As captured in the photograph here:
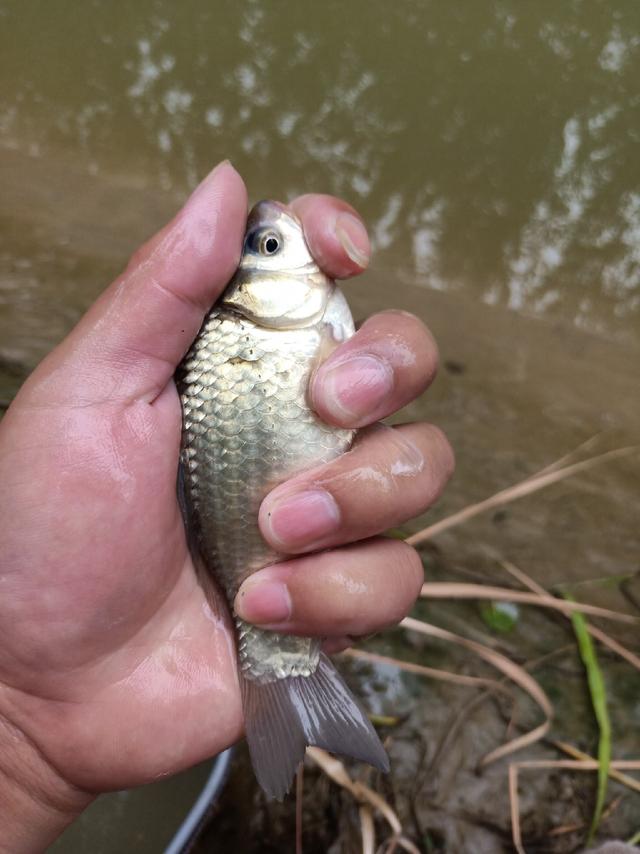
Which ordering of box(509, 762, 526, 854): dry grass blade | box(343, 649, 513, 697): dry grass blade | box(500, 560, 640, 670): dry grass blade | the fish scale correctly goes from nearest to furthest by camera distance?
the fish scale < box(509, 762, 526, 854): dry grass blade < box(343, 649, 513, 697): dry grass blade < box(500, 560, 640, 670): dry grass blade

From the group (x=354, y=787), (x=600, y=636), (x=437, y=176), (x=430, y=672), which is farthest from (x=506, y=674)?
(x=437, y=176)

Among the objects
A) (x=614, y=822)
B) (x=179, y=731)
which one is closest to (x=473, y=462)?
(x=614, y=822)

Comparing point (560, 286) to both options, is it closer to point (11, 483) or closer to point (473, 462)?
point (473, 462)

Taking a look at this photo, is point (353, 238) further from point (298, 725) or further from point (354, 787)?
point (354, 787)

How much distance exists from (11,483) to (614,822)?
1.95 meters

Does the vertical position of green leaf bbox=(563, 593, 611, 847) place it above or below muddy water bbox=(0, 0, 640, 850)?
below

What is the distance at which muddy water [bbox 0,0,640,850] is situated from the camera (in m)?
3.17

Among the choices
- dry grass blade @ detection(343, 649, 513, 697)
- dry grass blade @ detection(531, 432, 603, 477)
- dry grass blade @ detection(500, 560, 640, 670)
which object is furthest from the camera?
dry grass blade @ detection(531, 432, 603, 477)

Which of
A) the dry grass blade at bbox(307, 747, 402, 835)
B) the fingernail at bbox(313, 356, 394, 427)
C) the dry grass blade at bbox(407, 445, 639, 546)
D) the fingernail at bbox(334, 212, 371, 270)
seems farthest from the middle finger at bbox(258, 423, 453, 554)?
the dry grass blade at bbox(407, 445, 639, 546)

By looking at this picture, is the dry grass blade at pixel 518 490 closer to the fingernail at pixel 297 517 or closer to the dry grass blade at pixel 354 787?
the dry grass blade at pixel 354 787

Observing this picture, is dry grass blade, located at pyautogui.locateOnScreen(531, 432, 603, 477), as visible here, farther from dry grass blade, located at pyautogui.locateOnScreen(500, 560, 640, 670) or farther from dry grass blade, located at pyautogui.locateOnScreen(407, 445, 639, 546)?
dry grass blade, located at pyautogui.locateOnScreen(500, 560, 640, 670)

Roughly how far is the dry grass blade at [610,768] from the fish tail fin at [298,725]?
3.42 ft

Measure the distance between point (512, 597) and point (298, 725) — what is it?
1284 mm

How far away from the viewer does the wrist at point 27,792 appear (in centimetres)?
167
